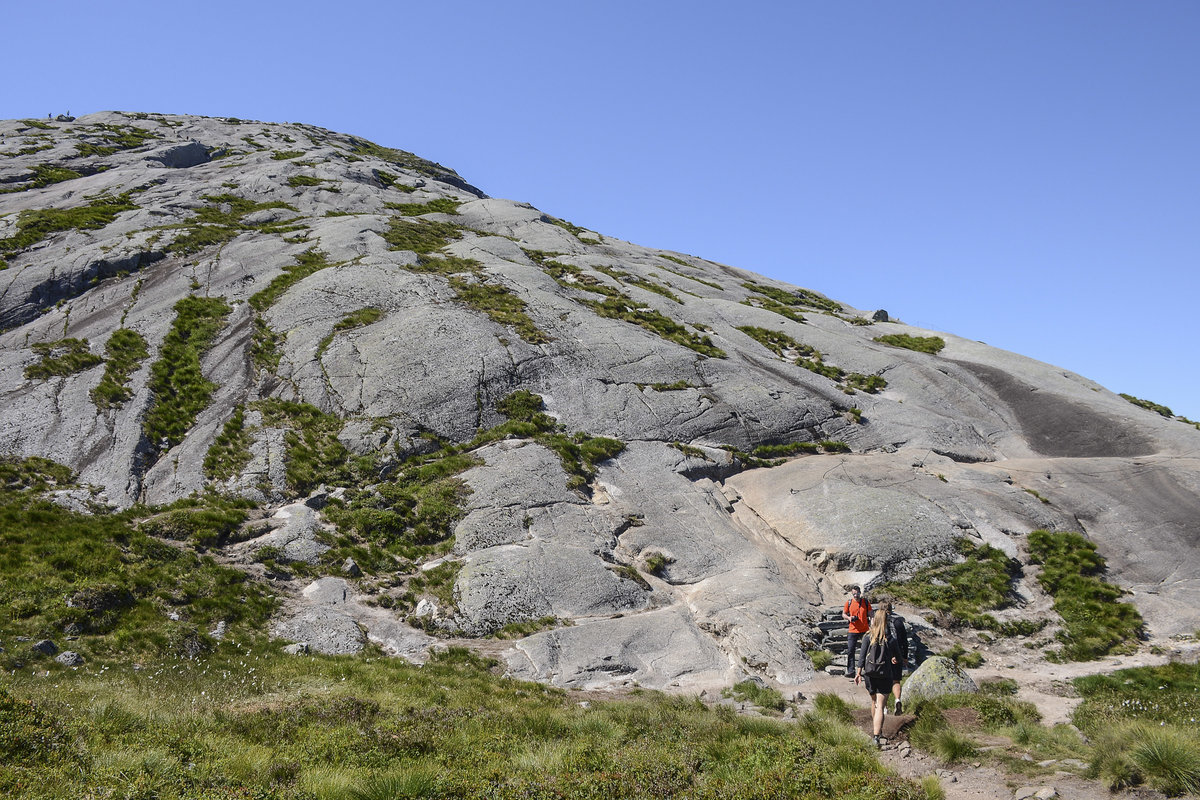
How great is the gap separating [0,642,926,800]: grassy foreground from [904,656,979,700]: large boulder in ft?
10.8

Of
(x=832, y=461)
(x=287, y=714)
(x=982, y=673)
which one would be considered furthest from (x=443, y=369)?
(x=982, y=673)

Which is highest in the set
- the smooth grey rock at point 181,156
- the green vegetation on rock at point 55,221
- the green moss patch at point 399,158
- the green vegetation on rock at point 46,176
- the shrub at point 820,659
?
the green moss patch at point 399,158

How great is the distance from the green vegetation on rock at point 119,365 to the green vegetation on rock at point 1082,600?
44.2m

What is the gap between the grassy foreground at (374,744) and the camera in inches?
365

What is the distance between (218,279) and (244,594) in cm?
3458

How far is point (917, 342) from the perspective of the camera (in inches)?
2112

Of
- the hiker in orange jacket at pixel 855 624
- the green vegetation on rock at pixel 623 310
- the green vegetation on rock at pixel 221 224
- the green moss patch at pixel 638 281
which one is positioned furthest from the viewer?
the green moss patch at pixel 638 281

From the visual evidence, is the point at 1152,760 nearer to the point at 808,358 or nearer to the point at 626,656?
the point at 626,656

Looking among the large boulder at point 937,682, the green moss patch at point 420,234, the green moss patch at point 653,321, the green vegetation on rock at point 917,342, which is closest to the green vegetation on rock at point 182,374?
the green moss patch at point 420,234

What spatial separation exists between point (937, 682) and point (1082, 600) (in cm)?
1233

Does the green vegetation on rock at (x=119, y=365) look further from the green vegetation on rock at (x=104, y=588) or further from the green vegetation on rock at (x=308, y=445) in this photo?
the green vegetation on rock at (x=104, y=588)

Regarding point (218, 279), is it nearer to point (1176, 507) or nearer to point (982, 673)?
point (982, 673)

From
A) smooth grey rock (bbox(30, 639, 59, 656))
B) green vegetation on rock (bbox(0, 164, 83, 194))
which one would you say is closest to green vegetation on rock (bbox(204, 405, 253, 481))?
smooth grey rock (bbox(30, 639, 59, 656))

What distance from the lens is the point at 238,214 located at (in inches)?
2554
